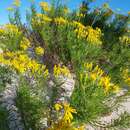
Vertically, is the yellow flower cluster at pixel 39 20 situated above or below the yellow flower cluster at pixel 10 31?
above

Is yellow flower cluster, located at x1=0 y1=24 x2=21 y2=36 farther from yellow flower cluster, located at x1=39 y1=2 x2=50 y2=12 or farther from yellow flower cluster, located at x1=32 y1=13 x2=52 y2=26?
yellow flower cluster, located at x1=39 y1=2 x2=50 y2=12

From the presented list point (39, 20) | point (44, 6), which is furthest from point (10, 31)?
point (44, 6)

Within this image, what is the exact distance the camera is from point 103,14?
21.5ft

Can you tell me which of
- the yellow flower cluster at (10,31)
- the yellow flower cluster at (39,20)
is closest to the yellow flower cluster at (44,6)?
the yellow flower cluster at (39,20)

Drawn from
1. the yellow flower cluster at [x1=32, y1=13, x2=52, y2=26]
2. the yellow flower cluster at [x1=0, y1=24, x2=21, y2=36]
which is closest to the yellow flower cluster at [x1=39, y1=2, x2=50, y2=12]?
the yellow flower cluster at [x1=32, y1=13, x2=52, y2=26]

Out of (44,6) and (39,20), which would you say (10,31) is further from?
(44,6)

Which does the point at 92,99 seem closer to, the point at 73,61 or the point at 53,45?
the point at 73,61

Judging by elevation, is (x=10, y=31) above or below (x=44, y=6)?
below

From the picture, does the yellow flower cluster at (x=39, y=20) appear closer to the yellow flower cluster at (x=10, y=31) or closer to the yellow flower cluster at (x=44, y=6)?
the yellow flower cluster at (x=44, y=6)

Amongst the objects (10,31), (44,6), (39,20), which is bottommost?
(10,31)

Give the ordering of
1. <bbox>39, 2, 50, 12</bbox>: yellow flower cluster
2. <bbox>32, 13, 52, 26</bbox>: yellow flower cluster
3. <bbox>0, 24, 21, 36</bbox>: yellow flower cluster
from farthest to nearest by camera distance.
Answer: <bbox>39, 2, 50, 12</bbox>: yellow flower cluster → <bbox>32, 13, 52, 26</bbox>: yellow flower cluster → <bbox>0, 24, 21, 36</bbox>: yellow flower cluster

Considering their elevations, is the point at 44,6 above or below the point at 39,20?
above

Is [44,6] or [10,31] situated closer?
[10,31]

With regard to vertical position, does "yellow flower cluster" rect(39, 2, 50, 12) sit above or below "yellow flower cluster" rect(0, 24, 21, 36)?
above
